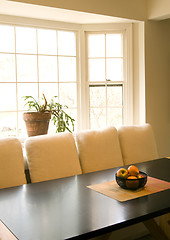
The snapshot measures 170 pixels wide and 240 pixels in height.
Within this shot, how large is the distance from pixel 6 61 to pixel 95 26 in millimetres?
1336

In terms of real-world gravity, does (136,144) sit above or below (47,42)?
below

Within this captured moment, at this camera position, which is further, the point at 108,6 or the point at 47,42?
the point at 47,42

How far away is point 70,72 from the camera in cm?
439

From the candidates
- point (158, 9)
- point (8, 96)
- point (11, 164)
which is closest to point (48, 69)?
point (8, 96)

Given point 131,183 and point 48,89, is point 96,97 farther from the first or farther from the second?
point 131,183

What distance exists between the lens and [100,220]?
1617mm

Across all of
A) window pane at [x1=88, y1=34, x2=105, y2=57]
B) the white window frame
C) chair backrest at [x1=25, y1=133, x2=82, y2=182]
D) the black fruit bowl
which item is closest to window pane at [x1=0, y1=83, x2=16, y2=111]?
the white window frame

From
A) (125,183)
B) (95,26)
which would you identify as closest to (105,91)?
(95,26)

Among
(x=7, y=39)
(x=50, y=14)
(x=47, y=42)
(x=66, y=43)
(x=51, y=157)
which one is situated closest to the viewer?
(x=51, y=157)

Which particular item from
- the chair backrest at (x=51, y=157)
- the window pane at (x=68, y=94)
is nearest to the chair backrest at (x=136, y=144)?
the chair backrest at (x=51, y=157)

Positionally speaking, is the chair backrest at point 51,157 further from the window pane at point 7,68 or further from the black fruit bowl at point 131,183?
the window pane at point 7,68

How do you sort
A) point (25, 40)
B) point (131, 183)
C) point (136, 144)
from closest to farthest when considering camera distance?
point (131, 183) → point (136, 144) → point (25, 40)

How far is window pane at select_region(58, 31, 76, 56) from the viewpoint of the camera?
4.29 metres

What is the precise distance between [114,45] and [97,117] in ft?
3.50
